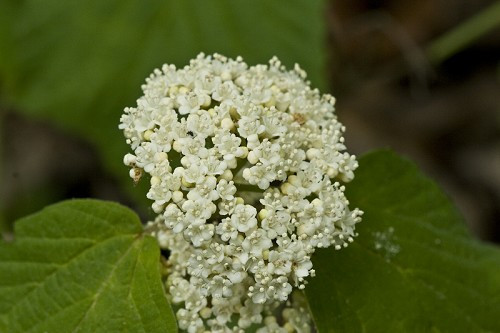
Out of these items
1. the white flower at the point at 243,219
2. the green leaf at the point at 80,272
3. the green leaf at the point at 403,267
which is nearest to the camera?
the white flower at the point at 243,219

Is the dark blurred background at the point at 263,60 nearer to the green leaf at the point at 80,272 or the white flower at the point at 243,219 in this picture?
the green leaf at the point at 80,272

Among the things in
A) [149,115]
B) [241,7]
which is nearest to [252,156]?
[149,115]

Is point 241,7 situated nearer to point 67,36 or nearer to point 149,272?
point 67,36

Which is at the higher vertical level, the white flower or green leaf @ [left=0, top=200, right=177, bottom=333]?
the white flower

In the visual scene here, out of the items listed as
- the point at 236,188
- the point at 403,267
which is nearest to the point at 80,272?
the point at 236,188

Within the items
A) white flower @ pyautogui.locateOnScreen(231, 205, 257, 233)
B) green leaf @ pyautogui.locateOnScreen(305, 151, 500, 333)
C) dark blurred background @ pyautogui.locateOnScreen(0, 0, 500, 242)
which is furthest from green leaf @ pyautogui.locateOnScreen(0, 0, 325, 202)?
white flower @ pyautogui.locateOnScreen(231, 205, 257, 233)

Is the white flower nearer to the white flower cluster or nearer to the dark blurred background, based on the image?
the white flower cluster

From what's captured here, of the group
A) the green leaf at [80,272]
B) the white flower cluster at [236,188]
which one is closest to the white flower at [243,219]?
the white flower cluster at [236,188]
